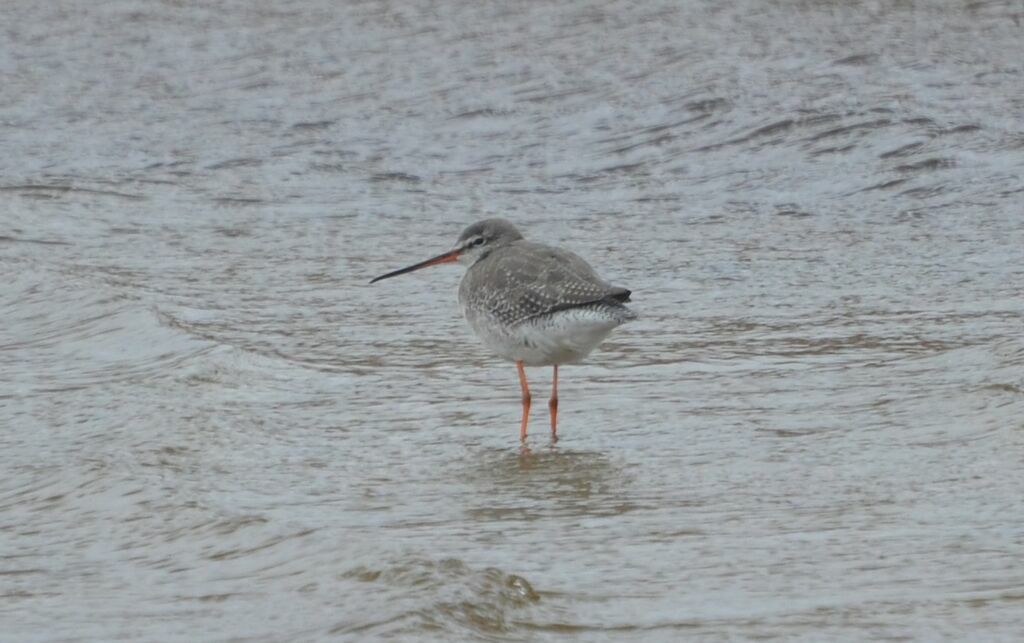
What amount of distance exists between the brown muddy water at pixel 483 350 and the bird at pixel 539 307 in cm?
28

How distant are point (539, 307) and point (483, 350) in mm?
1447

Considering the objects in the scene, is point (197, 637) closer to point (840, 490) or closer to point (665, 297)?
point (840, 490)

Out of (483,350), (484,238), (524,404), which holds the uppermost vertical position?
(484,238)

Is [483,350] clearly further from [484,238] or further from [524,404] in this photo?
[524,404]

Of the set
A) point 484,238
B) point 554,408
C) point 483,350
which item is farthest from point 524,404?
point 483,350

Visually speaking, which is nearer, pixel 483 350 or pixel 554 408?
pixel 554 408

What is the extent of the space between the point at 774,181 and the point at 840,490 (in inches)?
236

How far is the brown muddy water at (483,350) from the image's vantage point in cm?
506

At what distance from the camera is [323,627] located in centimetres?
475

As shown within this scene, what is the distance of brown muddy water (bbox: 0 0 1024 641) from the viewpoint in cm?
506

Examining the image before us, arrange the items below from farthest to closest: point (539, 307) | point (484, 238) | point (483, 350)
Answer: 1. point (483, 350)
2. point (484, 238)
3. point (539, 307)

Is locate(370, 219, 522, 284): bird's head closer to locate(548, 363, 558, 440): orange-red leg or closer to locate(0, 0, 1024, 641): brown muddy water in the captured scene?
locate(0, 0, 1024, 641): brown muddy water

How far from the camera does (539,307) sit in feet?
23.2

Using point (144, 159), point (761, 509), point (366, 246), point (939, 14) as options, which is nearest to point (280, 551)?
point (761, 509)
